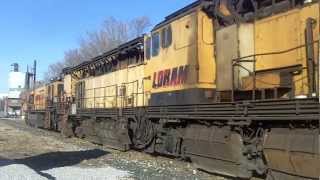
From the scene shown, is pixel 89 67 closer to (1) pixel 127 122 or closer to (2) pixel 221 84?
(1) pixel 127 122

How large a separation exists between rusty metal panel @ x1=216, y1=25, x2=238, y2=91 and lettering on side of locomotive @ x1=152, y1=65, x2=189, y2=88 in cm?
142

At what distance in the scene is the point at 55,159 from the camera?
1538 centimetres

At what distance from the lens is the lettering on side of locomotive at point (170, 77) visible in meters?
13.3

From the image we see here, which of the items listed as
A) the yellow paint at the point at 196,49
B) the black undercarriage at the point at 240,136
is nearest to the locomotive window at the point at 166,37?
the yellow paint at the point at 196,49

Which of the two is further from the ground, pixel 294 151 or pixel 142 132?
pixel 142 132

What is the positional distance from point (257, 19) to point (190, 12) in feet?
8.86

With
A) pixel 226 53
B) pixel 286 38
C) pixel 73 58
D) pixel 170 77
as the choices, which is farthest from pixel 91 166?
pixel 73 58

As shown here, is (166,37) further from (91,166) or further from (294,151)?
(294,151)

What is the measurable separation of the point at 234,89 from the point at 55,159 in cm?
690

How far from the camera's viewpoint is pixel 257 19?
35.5ft

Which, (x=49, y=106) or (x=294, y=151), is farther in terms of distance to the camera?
(x=49, y=106)

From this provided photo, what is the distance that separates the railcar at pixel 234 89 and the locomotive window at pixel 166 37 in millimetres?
31

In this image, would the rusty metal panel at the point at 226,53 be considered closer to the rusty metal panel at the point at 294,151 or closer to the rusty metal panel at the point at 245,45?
the rusty metal panel at the point at 245,45

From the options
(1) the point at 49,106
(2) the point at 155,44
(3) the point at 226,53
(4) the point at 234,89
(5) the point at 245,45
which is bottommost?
(4) the point at 234,89
